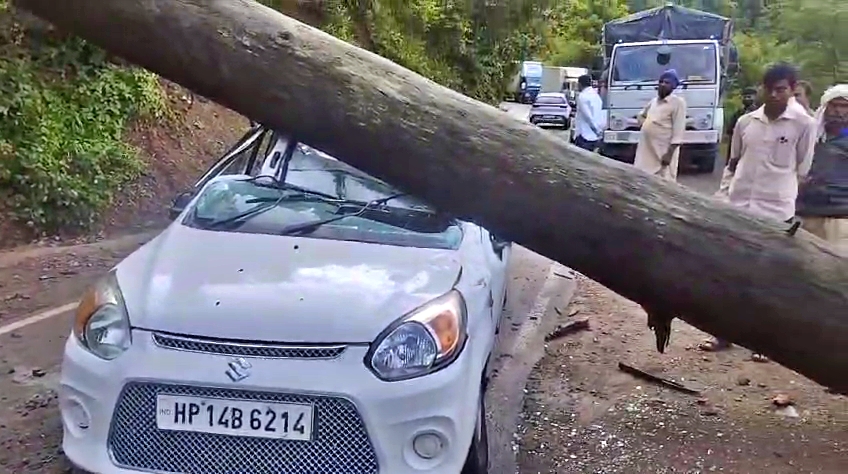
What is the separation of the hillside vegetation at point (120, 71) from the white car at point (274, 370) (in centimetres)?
116

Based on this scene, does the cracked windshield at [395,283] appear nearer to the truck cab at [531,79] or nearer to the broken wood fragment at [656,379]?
the broken wood fragment at [656,379]

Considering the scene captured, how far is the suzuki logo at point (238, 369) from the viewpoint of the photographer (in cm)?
330

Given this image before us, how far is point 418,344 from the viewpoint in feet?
11.3

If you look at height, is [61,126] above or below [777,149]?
below

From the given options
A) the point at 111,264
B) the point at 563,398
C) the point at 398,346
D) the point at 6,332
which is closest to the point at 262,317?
the point at 398,346

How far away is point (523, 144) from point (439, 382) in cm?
151

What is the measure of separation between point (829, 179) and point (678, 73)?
13324 millimetres

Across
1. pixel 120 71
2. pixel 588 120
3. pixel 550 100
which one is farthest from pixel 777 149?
pixel 550 100

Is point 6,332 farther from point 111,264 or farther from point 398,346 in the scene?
point 398,346

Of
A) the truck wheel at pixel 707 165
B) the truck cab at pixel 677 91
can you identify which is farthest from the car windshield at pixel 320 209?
the truck wheel at pixel 707 165

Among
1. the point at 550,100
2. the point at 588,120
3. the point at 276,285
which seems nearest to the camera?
the point at 276,285

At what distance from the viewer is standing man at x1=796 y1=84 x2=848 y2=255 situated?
537 cm

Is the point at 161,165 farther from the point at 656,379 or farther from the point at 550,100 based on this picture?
the point at 550,100

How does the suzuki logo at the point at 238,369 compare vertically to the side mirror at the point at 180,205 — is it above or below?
below
